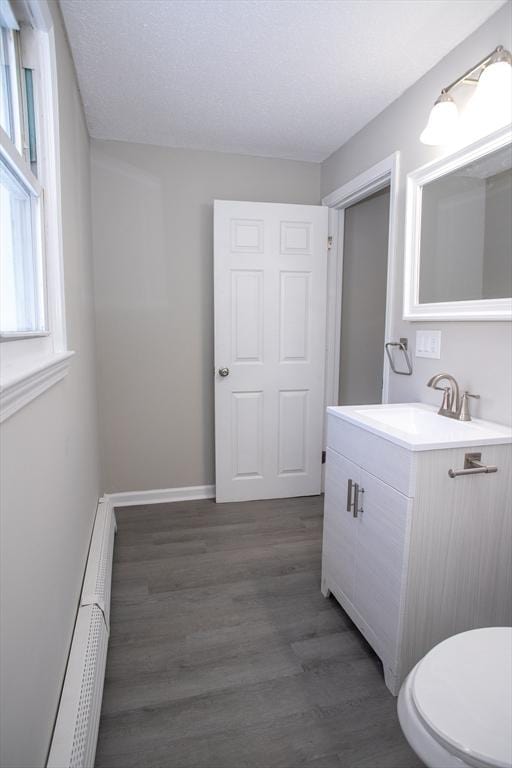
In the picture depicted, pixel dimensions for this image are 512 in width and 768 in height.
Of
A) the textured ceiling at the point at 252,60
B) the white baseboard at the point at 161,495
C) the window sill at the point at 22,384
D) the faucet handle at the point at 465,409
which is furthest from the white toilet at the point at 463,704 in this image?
the white baseboard at the point at 161,495

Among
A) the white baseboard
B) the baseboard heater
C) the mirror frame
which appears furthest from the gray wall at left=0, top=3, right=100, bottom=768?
the mirror frame

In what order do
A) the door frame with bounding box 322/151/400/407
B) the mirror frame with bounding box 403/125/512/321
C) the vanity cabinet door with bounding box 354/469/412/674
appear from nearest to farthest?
the vanity cabinet door with bounding box 354/469/412/674
the mirror frame with bounding box 403/125/512/321
the door frame with bounding box 322/151/400/407

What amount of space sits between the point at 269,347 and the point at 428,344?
1199 mm

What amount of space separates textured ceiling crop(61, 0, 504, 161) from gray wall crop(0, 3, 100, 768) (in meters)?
0.25

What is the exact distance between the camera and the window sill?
706mm

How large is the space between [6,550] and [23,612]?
17 centimetres

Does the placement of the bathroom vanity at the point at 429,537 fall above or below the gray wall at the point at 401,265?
below

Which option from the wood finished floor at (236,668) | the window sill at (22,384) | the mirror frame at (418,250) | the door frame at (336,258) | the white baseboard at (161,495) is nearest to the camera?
the window sill at (22,384)

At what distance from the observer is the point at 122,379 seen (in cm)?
289

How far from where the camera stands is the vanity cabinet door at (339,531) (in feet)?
5.61

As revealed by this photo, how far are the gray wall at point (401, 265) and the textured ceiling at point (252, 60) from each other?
61 mm

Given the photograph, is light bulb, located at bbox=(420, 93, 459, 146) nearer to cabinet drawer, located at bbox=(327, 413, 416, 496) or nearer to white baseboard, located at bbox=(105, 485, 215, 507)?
cabinet drawer, located at bbox=(327, 413, 416, 496)

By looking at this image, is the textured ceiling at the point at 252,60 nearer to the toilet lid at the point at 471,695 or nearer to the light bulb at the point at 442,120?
the light bulb at the point at 442,120

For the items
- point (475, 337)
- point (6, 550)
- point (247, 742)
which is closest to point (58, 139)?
point (6, 550)
